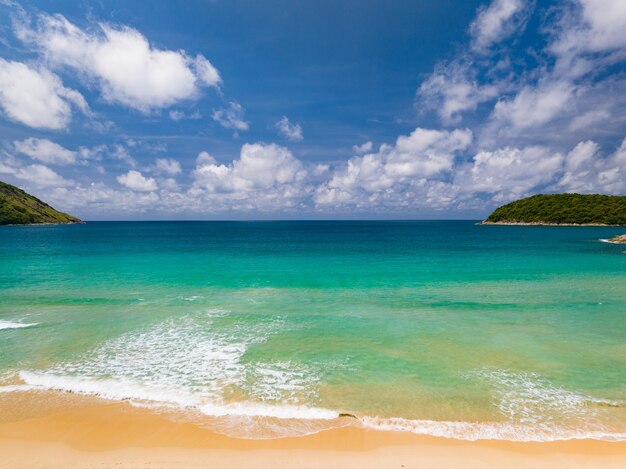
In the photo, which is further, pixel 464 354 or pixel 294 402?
pixel 464 354

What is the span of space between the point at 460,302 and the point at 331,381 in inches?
604

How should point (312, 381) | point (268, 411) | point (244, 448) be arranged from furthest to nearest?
point (312, 381) < point (268, 411) < point (244, 448)

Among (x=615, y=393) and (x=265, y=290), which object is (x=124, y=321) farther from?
(x=615, y=393)

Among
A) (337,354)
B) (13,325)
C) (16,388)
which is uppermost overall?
(13,325)

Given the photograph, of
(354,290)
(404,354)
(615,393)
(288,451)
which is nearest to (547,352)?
(615,393)

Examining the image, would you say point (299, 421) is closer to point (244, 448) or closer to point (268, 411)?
point (268, 411)

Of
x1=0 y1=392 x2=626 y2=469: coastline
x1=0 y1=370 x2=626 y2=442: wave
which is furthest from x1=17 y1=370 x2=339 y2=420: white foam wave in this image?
x1=0 y1=392 x2=626 y2=469: coastline

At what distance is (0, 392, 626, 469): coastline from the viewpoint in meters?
7.70

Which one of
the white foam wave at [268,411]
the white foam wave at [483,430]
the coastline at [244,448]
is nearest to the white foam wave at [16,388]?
the coastline at [244,448]

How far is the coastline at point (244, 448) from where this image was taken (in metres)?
7.70

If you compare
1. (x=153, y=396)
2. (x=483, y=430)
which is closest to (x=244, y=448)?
(x=153, y=396)

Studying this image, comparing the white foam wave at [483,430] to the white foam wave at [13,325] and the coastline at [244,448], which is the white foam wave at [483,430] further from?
the white foam wave at [13,325]

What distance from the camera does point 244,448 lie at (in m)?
8.17

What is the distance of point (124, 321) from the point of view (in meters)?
18.6
